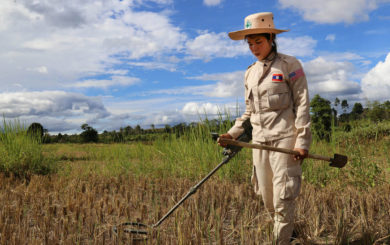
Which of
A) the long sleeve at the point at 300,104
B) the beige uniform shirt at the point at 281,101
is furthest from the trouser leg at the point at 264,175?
the long sleeve at the point at 300,104

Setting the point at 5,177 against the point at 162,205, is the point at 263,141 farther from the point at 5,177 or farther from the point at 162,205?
the point at 5,177

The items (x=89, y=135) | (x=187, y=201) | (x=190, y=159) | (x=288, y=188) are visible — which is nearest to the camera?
(x=288, y=188)

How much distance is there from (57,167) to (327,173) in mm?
5860

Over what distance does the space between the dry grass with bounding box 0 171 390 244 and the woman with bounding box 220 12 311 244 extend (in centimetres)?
28

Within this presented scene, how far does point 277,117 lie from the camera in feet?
9.96

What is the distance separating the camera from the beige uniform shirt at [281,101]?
2967 millimetres

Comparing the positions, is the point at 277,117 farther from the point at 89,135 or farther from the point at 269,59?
the point at 89,135

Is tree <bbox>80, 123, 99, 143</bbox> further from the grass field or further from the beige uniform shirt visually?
the beige uniform shirt

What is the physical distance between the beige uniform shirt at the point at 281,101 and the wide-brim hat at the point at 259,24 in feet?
0.83

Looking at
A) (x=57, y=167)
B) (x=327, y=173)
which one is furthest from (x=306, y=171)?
Answer: (x=57, y=167)

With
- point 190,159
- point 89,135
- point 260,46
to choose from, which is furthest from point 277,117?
point 89,135

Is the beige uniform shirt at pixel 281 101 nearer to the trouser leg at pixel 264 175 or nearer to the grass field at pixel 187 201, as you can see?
the trouser leg at pixel 264 175

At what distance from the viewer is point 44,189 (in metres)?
5.55

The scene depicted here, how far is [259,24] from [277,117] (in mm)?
894
